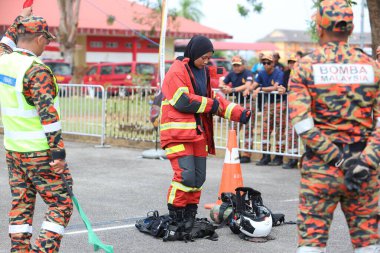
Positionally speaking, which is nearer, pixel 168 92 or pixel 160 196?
pixel 168 92

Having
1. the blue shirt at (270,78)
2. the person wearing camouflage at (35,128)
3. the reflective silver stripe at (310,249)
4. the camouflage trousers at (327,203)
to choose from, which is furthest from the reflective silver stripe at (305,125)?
the blue shirt at (270,78)

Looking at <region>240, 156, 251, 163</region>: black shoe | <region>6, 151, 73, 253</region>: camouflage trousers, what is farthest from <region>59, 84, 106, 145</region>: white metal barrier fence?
<region>6, 151, 73, 253</region>: camouflage trousers

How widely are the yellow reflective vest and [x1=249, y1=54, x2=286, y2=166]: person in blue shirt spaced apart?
7409mm

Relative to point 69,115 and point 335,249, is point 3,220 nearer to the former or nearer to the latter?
point 335,249

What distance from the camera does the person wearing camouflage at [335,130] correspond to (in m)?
4.57

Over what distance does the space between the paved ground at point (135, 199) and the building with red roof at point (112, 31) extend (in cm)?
2743

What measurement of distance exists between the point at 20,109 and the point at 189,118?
7.05 ft

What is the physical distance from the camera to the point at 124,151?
46.9ft

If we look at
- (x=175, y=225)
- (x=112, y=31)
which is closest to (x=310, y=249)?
(x=175, y=225)

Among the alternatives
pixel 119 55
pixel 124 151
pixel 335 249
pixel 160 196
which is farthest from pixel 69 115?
pixel 119 55

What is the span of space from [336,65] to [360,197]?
830 mm

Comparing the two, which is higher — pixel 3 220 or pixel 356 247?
pixel 356 247

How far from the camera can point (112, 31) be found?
1641 inches

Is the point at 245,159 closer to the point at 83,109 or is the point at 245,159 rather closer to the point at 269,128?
the point at 269,128
